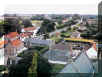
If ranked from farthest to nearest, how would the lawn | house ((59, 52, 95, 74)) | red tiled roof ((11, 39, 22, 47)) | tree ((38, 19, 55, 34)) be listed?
tree ((38, 19, 55, 34))
red tiled roof ((11, 39, 22, 47))
the lawn
house ((59, 52, 95, 74))

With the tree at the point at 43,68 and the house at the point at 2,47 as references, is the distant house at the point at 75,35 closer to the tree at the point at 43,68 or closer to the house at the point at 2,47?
the tree at the point at 43,68

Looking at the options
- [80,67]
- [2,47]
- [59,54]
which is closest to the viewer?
[80,67]

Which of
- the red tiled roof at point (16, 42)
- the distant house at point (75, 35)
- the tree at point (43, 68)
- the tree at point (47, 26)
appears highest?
the tree at point (47, 26)

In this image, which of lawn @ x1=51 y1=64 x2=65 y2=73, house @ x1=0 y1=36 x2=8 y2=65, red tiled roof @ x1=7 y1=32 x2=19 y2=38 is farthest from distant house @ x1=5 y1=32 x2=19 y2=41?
lawn @ x1=51 y1=64 x2=65 y2=73

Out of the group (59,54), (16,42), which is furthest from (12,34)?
(59,54)


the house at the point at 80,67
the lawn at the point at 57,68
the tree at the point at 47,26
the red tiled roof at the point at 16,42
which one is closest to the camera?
the house at the point at 80,67

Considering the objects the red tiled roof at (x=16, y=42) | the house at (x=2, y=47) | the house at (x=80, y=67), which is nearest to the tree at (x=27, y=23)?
the red tiled roof at (x=16, y=42)

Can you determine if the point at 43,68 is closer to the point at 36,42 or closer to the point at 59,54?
the point at 59,54

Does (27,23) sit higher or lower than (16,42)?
higher

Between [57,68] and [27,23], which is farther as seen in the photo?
[27,23]

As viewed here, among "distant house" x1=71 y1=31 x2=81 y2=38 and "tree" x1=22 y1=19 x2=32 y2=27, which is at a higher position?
"tree" x1=22 y1=19 x2=32 y2=27

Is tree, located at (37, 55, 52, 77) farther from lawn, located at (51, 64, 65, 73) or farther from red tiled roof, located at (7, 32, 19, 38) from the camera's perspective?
red tiled roof, located at (7, 32, 19, 38)

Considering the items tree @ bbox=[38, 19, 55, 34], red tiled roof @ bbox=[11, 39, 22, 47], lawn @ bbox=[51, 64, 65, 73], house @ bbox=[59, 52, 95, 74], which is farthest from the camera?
tree @ bbox=[38, 19, 55, 34]
